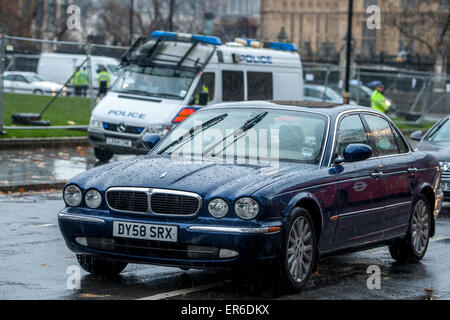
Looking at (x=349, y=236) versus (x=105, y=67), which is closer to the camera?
(x=349, y=236)

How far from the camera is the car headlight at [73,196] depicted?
25.7 feet

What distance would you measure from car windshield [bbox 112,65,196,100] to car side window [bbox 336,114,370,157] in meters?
10.2

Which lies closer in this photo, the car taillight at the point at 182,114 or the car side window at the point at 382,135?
the car side window at the point at 382,135

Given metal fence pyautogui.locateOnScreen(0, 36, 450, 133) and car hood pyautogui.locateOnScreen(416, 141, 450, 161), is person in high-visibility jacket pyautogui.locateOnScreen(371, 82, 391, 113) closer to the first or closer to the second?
metal fence pyautogui.locateOnScreen(0, 36, 450, 133)

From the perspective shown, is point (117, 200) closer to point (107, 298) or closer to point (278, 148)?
point (107, 298)

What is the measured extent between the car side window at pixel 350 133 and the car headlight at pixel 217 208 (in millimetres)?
1673

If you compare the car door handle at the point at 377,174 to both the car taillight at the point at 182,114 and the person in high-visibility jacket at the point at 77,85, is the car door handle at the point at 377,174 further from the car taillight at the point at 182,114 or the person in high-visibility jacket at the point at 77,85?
the person in high-visibility jacket at the point at 77,85

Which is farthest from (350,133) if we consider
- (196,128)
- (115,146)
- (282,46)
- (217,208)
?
(282,46)

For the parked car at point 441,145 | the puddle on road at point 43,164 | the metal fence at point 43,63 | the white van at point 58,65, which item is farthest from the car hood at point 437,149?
the white van at point 58,65

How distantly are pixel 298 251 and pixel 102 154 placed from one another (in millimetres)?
12693

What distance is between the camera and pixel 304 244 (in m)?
7.80

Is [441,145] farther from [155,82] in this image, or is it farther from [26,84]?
[26,84]
